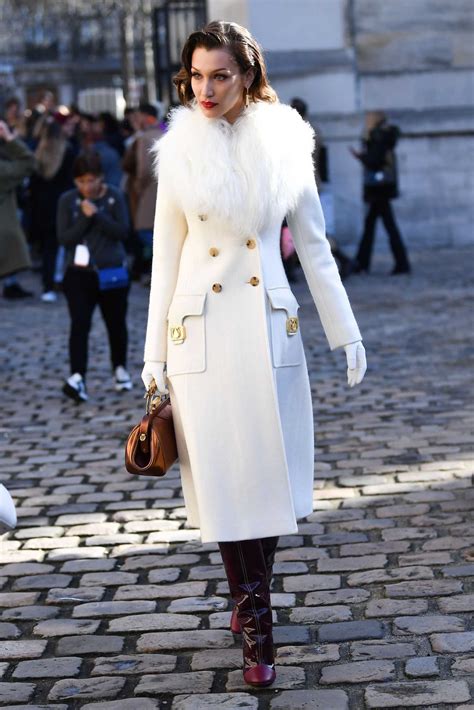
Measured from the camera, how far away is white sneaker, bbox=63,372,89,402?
916cm

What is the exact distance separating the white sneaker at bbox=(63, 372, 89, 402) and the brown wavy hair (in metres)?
4.94

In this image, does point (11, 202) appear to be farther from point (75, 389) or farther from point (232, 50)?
point (232, 50)

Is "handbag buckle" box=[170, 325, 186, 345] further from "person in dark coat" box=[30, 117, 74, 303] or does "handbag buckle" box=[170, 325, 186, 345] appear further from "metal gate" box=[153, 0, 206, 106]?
"metal gate" box=[153, 0, 206, 106]

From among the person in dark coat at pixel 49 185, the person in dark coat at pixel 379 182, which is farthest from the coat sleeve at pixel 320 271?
the person in dark coat at pixel 379 182

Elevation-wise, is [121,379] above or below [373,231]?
above

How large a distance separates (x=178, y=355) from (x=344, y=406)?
4.50 metres

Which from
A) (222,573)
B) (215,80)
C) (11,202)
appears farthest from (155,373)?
(11,202)

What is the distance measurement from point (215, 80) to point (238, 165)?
0.26 m

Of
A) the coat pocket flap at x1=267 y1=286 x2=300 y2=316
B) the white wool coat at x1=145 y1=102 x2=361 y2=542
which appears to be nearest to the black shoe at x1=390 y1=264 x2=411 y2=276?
the white wool coat at x1=145 y1=102 x2=361 y2=542

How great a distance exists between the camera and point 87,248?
9.20 m

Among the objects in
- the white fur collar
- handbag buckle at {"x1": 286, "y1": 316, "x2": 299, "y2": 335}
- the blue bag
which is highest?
the white fur collar

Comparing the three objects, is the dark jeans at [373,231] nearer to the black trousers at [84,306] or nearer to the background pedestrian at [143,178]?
the background pedestrian at [143,178]

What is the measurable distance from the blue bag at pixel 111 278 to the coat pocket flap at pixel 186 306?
4989mm

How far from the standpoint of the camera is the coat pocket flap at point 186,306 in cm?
421
